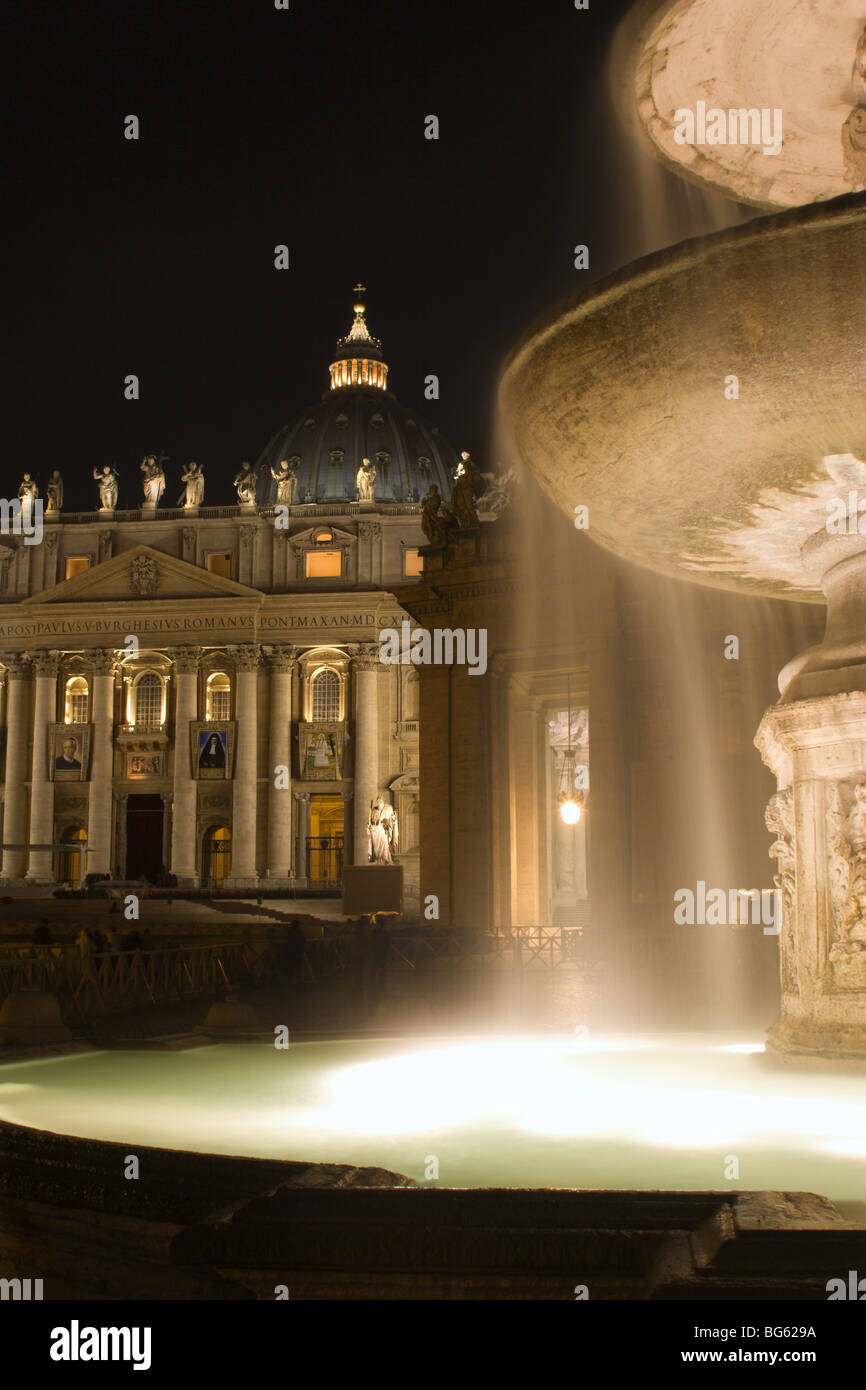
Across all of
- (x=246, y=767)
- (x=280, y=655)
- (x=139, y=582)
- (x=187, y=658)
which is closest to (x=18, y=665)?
(x=139, y=582)

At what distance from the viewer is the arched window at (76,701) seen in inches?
2611

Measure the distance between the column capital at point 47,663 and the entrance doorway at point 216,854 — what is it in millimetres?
11025

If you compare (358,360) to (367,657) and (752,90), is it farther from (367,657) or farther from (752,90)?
(752,90)

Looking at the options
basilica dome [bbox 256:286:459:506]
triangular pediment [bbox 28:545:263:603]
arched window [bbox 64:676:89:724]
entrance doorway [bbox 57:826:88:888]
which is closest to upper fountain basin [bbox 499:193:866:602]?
triangular pediment [bbox 28:545:263:603]

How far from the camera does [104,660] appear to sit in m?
64.6

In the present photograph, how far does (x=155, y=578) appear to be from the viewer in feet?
213

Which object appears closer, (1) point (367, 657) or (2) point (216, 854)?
(1) point (367, 657)

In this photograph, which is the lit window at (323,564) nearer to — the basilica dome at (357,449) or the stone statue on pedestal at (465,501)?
the basilica dome at (357,449)

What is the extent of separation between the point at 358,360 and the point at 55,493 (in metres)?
36.8

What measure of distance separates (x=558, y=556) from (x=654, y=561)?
44.0 ft

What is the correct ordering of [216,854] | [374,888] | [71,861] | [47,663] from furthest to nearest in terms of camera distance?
[216,854]
[47,663]
[71,861]
[374,888]

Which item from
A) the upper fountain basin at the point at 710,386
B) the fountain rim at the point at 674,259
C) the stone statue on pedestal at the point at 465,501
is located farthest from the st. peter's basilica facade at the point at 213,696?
the fountain rim at the point at 674,259

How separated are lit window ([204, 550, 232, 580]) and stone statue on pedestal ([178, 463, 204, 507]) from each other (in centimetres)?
292

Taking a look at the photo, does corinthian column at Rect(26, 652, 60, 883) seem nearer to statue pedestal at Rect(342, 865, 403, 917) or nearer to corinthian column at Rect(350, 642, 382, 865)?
corinthian column at Rect(350, 642, 382, 865)
